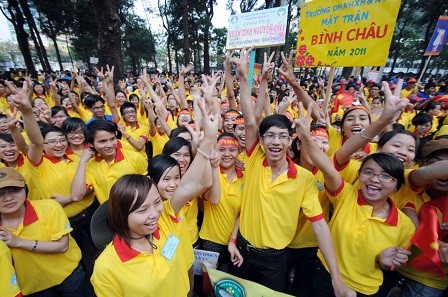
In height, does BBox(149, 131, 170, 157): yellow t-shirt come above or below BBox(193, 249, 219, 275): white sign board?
above

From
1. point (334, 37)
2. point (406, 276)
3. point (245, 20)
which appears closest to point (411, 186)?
point (406, 276)

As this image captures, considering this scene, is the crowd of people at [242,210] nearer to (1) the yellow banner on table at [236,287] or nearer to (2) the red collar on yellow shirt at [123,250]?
(2) the red collar on yellow shirt at [123,250]

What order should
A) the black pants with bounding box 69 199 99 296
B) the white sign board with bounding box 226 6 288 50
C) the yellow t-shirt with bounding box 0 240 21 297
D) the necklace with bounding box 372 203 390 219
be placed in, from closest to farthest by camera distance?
the yellow t-shirt with bounding box 0 240 21 297 < the necklace with bounding box 372 203 390 219 < the black pants with bounding box 69 199 99 296 < the white sign board with bounding box 226 6 288 50

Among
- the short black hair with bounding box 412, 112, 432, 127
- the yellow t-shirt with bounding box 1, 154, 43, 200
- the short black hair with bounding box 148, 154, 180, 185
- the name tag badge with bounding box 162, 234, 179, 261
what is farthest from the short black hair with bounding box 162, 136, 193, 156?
the short black hair with bounding box 412, 112, 432, 127

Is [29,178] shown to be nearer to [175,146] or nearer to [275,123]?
[175,146]

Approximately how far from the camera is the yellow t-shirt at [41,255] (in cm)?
204

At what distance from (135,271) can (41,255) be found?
124 cm

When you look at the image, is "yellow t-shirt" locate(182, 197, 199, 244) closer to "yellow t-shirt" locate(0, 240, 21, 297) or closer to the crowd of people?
the crowd of people

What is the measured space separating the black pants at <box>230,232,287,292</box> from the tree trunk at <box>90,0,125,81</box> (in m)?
8.80

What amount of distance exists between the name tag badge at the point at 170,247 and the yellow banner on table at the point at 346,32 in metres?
3.41

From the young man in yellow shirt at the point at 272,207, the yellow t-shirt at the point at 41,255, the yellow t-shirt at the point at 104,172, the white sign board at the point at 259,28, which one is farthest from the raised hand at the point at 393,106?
the white sign board at the point at 259,28

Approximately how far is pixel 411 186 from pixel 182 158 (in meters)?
2.10

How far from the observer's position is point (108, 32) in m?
8.44

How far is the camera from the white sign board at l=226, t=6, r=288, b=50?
4.81 m
